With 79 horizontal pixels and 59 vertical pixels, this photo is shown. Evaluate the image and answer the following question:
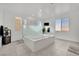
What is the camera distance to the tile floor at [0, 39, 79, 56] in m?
2.19

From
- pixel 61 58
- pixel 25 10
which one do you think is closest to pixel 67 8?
pixel 25 10

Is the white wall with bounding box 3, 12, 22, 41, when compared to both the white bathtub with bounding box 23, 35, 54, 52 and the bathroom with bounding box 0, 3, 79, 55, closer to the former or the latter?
the bathroom with bounding box 0, 3, 79, 55

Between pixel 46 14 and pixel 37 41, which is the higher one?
pixel 46 14

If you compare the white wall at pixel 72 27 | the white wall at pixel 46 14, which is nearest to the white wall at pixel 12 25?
the white wall at pixel 46 14

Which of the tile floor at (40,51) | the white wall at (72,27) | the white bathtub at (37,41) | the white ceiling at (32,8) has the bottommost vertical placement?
the tile floor at (40,51)

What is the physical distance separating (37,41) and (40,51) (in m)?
0.22

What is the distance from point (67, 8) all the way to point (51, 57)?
1090mm

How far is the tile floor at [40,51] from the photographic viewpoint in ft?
7.17

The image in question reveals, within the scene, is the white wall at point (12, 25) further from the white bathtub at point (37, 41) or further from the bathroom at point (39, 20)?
the white bathtub at point (37, 41)

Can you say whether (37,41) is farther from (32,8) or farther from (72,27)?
(72,27)

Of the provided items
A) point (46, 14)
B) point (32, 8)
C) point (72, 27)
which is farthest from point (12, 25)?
point (72, 27)

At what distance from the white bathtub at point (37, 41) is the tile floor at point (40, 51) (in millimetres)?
75

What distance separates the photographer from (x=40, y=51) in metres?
2.23

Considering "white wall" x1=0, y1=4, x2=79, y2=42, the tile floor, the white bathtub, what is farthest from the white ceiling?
the tile floor
